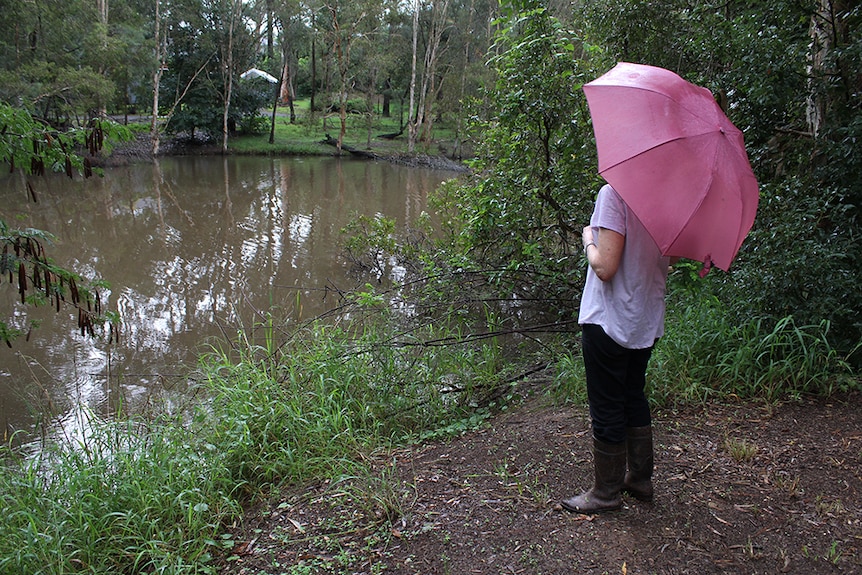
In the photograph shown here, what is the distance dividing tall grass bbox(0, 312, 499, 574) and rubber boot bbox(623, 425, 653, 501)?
105 centimetres

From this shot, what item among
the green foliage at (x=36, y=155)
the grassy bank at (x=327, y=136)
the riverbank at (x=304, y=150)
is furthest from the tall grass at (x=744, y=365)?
the grassy bank at (x=327, y=136)

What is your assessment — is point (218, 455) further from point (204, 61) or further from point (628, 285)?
point (204, 61)

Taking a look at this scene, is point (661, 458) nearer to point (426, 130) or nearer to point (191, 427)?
point (191, 427)

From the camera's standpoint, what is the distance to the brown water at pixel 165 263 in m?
6.03

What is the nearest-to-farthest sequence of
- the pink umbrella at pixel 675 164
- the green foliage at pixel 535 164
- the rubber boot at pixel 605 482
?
the pink umbrella at pixel 675 164
the rubber boot at pixel 605 482
the green foliage at pixel 535 164

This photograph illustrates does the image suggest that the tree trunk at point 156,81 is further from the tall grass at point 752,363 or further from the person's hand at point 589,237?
the person's hand at point 589,237

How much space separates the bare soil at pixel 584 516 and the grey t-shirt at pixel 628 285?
797 mm

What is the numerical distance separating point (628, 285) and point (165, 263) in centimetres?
997

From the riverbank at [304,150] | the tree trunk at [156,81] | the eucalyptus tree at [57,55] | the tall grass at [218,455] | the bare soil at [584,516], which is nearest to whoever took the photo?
the bare soil at [584,516]

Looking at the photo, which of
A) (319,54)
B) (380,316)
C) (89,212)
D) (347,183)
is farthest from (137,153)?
(380,316)

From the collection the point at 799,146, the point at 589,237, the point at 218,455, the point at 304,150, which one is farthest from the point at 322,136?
the point at 589,237

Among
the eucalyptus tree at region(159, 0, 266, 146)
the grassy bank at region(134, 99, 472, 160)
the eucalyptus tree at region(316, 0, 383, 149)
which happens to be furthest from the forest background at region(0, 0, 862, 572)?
the eucalyptus tree at region(159, 0, 266, 146)

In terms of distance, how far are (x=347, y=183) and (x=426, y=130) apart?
39.0 feet

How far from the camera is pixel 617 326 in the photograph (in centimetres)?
223
